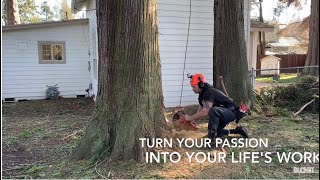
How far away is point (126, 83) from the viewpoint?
4.16m

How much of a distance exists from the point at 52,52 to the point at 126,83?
939cm

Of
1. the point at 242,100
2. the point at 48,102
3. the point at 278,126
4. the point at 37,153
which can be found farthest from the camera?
the point at 48,102

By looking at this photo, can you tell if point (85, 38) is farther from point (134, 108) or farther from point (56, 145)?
point (134, 108)

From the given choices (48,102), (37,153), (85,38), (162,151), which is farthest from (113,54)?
(85,38)

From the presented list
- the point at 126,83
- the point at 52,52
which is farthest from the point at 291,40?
the point at 126,83

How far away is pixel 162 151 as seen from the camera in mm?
4180

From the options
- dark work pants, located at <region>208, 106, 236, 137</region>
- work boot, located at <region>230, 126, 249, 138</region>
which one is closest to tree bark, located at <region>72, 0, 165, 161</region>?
dark work pants, located at <region>208, 106, 236, 137</region>

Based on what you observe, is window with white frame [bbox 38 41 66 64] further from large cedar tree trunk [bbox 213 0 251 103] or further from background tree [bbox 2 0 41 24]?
background tree [bbox 2 0 41 24]

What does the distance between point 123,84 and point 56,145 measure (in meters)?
2.06

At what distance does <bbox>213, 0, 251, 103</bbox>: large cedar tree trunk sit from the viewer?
6949 millimetres

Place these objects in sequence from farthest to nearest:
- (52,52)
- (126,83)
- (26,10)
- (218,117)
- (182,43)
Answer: (26,10), (52,52), (182,43), (218,117), (126,83)

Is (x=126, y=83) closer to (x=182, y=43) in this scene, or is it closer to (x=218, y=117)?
(x=218, y=117)

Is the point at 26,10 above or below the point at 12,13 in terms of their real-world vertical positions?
above

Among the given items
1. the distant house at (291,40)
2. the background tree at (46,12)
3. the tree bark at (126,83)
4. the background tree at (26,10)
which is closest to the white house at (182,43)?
the tree bark at (126,83)
